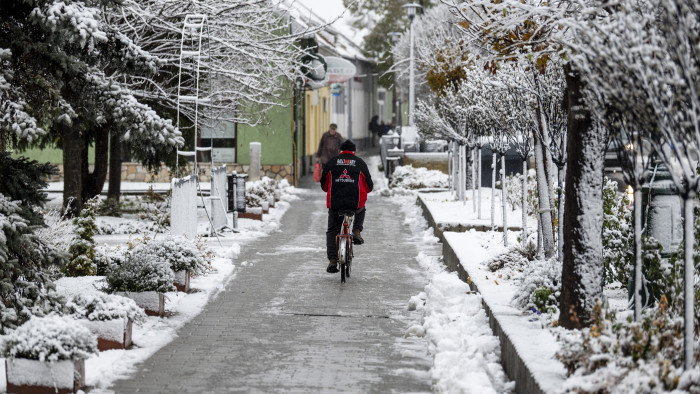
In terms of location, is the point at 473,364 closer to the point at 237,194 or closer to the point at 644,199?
the point at 644,199

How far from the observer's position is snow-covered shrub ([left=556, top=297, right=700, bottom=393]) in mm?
5066

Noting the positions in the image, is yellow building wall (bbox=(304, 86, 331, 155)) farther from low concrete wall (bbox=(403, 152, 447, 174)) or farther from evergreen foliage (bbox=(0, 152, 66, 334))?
evergreen foliage (bbox=(0, 152, 66, 334))

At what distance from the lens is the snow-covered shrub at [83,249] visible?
1086 cm

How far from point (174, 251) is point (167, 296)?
939mm

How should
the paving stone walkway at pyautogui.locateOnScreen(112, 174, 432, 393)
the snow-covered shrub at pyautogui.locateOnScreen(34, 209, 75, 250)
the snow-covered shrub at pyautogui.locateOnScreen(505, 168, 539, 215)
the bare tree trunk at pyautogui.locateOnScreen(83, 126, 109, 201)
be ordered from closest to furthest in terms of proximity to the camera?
1. the paving stone walkway at pyautogui.locateOnScreen(112, 174, 432, 393)
2. the snow-covered shrub at pyautogui.locateOnScreen(34, 209, 75, 250)
3. the snow-covered shrub at pyautogui.locateOnScreen(505, 168, 539, 215)
4. the bare tree trunk at pyautogui.locateOnScreen(83, 126, 109, 201)

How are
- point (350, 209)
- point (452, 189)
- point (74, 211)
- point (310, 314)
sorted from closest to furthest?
1. point (310, 314)
2. point (350, 209)
3. point (74, 211)
4. point (452, 189)

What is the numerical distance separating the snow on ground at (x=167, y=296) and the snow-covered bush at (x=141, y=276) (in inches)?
8.9

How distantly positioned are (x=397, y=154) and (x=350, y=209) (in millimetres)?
16934

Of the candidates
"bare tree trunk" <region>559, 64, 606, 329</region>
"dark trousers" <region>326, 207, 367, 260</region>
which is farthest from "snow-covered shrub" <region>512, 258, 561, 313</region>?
"dark trousers" <region>326, 207, 367, 260</region>

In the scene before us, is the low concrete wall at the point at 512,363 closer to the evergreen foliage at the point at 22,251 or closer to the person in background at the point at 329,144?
the evergreen foliage at the point at 22,251

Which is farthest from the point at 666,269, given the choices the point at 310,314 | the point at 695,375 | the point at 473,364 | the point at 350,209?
the point at 350,209

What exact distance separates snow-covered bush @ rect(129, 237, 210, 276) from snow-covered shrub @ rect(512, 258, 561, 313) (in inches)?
152

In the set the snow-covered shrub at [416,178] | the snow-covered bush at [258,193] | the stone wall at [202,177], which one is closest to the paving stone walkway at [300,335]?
the snow-covered bush at [258,193]

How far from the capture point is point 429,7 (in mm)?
63688
